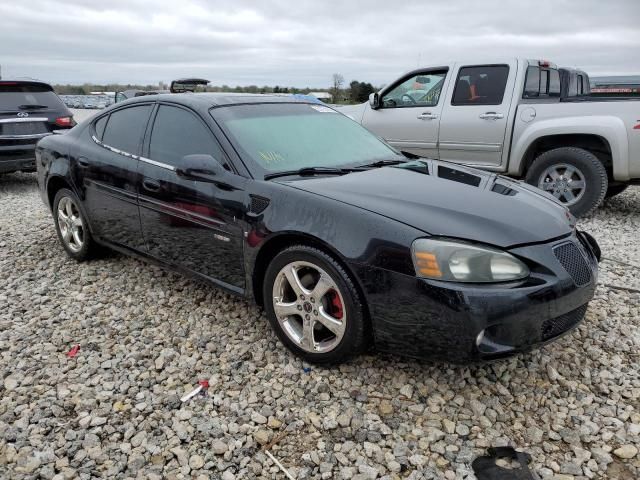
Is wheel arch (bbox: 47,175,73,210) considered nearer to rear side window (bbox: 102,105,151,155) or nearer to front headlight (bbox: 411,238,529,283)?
rear side window (bbox: 102,105,151,155)

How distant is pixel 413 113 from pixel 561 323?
5031mm

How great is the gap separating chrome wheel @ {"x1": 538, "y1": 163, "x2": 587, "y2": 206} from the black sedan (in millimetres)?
2976

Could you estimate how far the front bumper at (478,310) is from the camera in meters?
2.39

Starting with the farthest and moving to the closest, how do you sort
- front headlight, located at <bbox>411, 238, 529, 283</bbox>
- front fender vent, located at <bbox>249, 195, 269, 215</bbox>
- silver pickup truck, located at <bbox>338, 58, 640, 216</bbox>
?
silver pickup truck, located at <bbox>338, 58, 640, 216</bbox>
front fender vent, located at <bbox>249, 195, 269, 215</bbox>
front headlight, located at <bbox>411, 238, 529, 283</bbox>

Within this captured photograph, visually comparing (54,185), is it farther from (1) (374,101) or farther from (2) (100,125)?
(1) (374,101)

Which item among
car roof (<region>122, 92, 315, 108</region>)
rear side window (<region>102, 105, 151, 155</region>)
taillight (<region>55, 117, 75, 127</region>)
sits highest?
car roof (<region>122, 92, 315, 108</region>)

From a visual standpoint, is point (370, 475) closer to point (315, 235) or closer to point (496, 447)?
point (496, 447)

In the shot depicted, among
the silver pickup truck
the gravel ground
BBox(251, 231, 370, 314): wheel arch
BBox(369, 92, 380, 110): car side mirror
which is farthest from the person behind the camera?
BBox(369, 92, 380, 110): car side mirror

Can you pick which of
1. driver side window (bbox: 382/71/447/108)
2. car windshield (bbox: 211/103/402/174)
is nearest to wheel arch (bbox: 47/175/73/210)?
car windshield (bbox: 211/103/402/174)

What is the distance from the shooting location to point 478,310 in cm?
237

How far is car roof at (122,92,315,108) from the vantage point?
3634mm

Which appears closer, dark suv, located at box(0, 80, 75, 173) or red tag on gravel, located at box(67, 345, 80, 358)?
red tag on gravel, located at box(67, 345, 80, 358)

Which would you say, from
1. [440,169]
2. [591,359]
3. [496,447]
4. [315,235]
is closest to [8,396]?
[315,235]

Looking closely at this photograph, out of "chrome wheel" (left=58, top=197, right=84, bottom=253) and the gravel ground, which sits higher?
"chrome wheel" (left=58, top=197, right=84, bottom=253)
